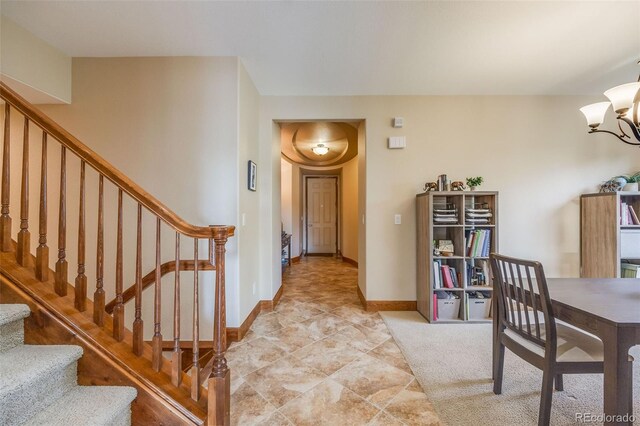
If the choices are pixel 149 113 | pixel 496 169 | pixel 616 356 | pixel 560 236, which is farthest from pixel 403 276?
pixel 149 113

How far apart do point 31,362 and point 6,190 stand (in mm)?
828

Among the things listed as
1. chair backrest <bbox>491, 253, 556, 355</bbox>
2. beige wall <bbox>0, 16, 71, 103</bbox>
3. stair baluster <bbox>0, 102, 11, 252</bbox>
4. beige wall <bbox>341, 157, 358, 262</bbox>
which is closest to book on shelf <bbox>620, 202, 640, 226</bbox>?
chair backrest <bbox>491, 253, 556, 355</bbox>

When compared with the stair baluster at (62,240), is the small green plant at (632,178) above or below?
above

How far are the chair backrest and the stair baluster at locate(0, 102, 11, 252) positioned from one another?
8.51ft

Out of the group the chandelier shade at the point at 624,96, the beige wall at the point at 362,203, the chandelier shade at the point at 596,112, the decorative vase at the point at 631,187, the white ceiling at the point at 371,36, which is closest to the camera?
the chandelier shade at the point at 624,96

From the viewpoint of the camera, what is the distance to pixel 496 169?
10.6 feet

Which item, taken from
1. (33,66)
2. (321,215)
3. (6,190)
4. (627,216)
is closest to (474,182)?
(627,216)

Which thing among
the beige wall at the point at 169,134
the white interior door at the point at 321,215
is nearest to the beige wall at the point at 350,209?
Answer: the white interior door at the point at 321,215

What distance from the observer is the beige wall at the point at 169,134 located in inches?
96.3

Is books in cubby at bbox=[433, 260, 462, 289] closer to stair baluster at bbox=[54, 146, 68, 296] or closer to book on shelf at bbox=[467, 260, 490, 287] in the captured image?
book on shelf at bbox=[467, 260, 490, 287]

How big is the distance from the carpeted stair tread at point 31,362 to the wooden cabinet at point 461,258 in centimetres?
286

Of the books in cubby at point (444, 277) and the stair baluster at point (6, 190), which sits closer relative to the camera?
the stair baluster at point (6, 190)

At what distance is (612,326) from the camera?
1.16m

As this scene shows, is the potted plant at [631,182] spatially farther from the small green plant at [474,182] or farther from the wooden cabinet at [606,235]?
the small green plant at [474,182]
